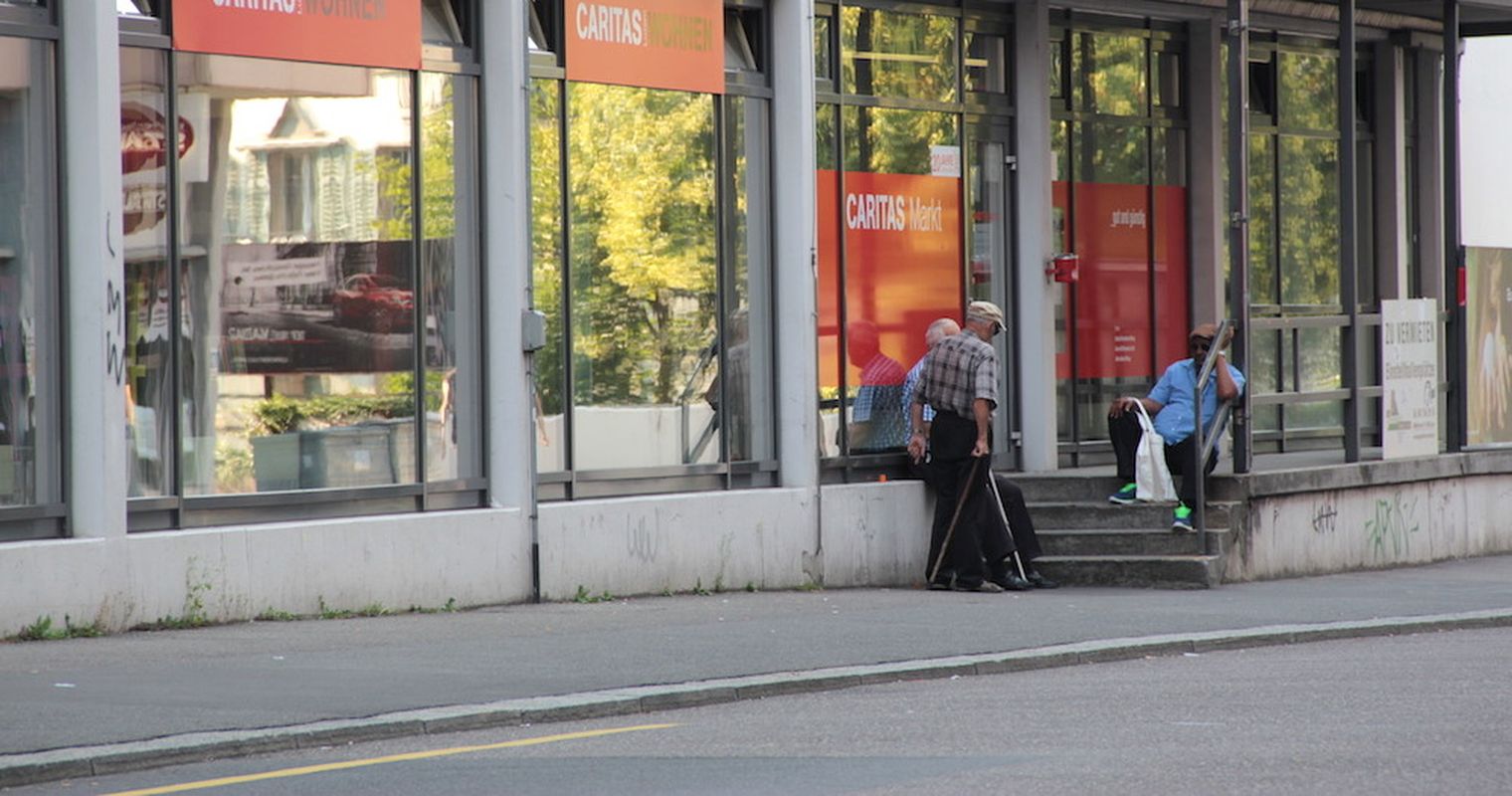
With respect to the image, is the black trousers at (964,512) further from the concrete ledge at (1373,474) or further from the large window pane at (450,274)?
the large window pane at (450,274)

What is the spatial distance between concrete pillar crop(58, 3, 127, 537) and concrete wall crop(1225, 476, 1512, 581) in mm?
8293

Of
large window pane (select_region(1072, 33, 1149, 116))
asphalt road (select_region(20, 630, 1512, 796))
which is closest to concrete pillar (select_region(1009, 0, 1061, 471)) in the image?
large window pane (select_region(1072, 33, 1149, 116))

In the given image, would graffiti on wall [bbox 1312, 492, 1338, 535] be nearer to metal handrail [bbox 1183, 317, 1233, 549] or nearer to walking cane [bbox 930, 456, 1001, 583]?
metal handrail [bbox 1183, 317, 1233, 549]

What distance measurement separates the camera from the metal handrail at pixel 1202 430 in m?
16.7

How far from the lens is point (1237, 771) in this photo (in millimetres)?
8195

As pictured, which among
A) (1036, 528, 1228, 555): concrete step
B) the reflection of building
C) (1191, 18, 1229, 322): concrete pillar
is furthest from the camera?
(1191, 18, 1229, 322): concrete pillar

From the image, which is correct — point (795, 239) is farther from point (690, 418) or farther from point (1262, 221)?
point (1262, 221)

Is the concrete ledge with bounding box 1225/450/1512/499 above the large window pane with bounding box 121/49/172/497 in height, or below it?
below

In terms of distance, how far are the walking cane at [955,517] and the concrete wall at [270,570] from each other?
304 centimetres

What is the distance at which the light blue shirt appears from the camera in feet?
57.2

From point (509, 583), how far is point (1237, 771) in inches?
287

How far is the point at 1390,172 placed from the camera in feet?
75.7

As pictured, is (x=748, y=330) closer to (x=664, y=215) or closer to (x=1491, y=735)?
(x=664, y=215)

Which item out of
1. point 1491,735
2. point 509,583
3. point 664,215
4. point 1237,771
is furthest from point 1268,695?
point 664,215
